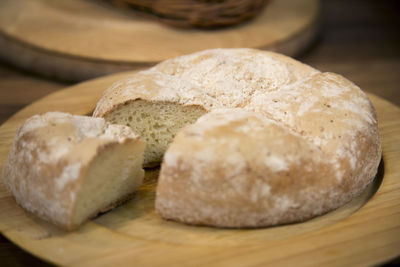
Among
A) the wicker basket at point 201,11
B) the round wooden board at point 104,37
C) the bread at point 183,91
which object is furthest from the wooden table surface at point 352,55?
the bread at point 183,91

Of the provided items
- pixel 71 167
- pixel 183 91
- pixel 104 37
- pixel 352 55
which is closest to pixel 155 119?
pixel 183 91

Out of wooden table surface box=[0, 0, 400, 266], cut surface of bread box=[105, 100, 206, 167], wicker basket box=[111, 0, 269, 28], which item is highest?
wicker basket box=[111, 0, 269, 28]

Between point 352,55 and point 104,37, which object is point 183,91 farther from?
point 352,55

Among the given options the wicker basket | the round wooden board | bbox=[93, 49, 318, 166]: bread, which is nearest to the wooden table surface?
the round wooden board

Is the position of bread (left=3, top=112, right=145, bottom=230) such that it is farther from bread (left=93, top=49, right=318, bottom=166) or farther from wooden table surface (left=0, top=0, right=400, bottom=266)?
wooden table surface (left=0, top=0, right=400, bottom=266)

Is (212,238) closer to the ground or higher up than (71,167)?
closer to the ground

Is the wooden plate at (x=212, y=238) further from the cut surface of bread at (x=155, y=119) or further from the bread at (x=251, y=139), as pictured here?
the cut surface of bread at (x=155, y=119)

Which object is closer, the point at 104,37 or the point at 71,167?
the point at 71,167
